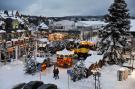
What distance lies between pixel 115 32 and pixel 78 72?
15336 mm

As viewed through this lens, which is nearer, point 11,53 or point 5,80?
point 5,80

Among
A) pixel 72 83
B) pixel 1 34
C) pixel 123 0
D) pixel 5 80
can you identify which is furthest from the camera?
pixel 1 34

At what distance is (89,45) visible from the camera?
73.2 meters

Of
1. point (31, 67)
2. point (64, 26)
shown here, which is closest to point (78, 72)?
point (31, 67)

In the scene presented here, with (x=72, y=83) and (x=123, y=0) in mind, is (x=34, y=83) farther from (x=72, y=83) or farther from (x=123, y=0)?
(x=123, y=0)

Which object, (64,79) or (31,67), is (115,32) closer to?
(64,79)

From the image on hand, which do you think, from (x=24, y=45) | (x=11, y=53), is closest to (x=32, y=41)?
(x=24, y=45)

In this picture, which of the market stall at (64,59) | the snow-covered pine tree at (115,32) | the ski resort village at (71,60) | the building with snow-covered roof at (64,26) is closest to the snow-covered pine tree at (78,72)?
the ski resort village at (71,60)

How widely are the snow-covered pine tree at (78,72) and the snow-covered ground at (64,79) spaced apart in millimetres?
640

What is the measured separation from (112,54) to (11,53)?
2387 cm

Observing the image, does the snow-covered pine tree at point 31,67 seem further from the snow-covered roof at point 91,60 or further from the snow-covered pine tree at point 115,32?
the snow-covered pine tree at point 115,32

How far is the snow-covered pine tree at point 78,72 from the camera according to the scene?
39.6m

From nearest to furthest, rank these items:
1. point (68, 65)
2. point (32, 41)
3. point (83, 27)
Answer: point (68, 65) → point (32, 41) → point (83, 27)

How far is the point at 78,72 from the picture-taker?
39812 millimetres
